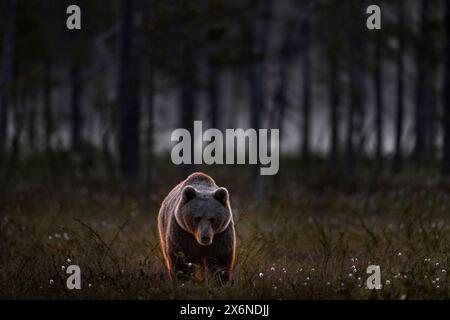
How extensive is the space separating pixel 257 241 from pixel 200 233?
2.06m

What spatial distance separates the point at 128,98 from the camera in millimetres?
18938

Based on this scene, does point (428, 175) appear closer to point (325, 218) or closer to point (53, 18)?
point (325, 218)

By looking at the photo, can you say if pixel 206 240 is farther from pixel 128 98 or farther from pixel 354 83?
pixel 354 83

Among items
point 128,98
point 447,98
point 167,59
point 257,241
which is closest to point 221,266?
point 257,241

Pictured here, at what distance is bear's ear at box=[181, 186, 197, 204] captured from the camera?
7.21 meters

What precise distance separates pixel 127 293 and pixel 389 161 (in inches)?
792

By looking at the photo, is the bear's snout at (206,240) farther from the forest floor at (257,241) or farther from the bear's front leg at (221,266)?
the bear's front leg at (221,266)

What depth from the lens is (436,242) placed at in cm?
940

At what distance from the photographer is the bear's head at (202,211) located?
7.07 meters

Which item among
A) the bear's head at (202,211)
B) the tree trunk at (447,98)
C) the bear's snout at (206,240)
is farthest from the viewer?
the tree trunk at (447,98)

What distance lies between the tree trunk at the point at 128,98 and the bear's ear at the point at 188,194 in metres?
10.8

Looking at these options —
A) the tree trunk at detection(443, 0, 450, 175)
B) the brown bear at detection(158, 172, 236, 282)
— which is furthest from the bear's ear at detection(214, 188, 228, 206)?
the tree trunk at detection(443, 0, 450, 175)

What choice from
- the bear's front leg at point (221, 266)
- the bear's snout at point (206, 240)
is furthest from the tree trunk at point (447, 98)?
the bear's snout at point (206, 240)

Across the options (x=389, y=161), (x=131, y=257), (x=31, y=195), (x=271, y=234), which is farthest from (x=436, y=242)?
(x=389, y=161)
